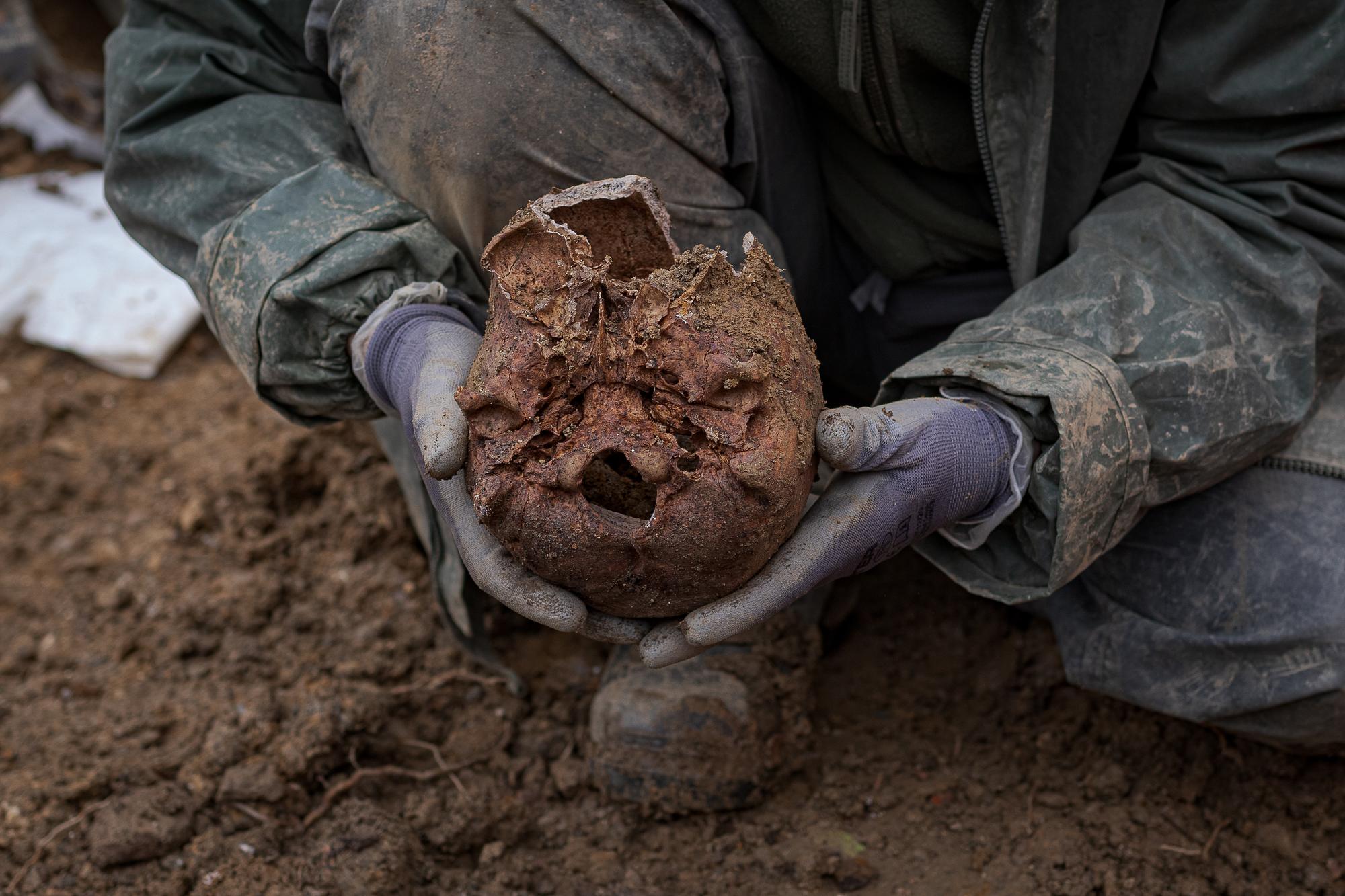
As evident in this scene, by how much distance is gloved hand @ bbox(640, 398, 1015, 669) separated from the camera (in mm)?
1493

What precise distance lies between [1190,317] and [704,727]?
1.00m

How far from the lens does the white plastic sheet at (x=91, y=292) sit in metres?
3.33

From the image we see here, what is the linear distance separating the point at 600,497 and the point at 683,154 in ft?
2.13

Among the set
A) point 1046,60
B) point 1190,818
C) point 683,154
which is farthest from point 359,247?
point 1190,818

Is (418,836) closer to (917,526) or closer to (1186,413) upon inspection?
(917,526)

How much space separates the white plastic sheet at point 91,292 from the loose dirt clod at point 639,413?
2.22m

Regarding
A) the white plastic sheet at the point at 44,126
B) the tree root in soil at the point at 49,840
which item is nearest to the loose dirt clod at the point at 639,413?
the tree root in soil at the point at 49,840

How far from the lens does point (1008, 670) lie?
2139 millimetres

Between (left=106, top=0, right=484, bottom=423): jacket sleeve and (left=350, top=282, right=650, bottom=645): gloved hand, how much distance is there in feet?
0.28

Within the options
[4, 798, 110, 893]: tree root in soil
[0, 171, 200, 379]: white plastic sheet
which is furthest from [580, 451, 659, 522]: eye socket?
[0, 171, 200, 379]: white plastic sheet

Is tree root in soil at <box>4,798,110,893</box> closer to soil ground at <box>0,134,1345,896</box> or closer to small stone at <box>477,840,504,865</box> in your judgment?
soil ground at <box>0,134,1345,896</box>

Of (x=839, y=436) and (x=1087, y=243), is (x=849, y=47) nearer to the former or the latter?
(x=1087, y=243)

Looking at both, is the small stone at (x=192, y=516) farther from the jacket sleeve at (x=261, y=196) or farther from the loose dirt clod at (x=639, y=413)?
the loose dirt clod at (x=639, y=413)

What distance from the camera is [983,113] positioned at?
180cm
